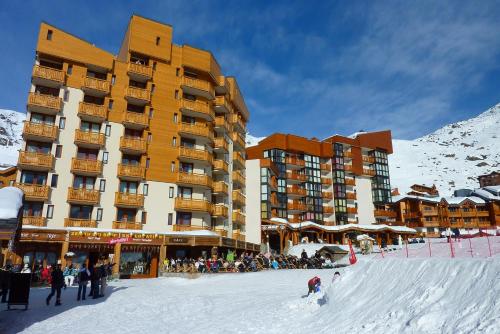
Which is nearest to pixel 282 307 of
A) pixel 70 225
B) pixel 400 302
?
pixel 400 302

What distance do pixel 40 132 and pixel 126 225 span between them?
10968 millimetres

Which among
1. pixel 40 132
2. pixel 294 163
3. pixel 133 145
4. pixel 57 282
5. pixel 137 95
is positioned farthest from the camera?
pixel 294 163

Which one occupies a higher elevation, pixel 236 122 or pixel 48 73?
pixel 236 122

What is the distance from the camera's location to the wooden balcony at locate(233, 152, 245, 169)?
50156mm

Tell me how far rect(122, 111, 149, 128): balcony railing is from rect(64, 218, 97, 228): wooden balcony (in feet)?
32.7

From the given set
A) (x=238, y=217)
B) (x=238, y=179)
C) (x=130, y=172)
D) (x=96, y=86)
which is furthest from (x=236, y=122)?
(x=96, y=86)

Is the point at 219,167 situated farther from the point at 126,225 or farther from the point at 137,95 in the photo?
the point at 126,225

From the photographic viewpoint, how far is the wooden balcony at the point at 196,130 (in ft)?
137

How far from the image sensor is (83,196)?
117 ft

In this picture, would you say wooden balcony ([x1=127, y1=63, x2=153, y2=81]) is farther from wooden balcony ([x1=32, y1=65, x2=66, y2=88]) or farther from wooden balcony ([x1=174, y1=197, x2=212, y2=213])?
wooden balcony ([x1=174, y1=197, x2=212, y2=213])

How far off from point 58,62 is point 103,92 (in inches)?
187

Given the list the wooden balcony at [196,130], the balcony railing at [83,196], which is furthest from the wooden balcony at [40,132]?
the wooden balcony at [196,130]

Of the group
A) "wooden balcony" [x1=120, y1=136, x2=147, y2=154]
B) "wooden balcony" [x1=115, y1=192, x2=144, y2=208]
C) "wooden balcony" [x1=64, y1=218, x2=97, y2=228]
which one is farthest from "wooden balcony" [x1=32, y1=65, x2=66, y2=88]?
"wooden balcony" [x1=64, y1=218, x2=97, y2=228]

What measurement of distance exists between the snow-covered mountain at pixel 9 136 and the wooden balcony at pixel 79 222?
2129 inches
